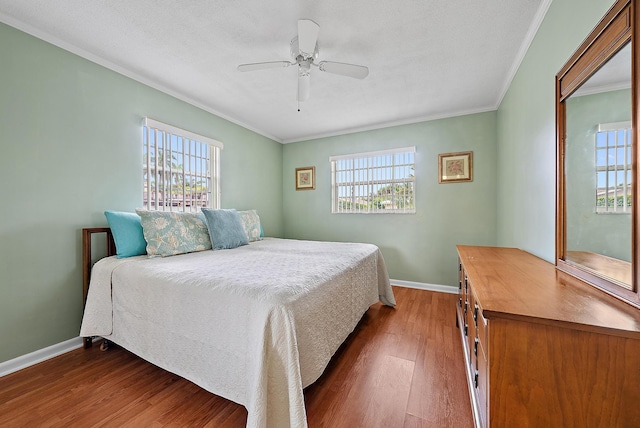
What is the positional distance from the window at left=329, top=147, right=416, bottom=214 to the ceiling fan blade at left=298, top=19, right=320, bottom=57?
7.46 ft

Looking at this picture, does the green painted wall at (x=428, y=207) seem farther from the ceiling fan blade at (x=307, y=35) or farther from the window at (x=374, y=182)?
the ceiling fan blade at (x=307, y=35)

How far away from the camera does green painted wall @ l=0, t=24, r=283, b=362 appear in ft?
5.64

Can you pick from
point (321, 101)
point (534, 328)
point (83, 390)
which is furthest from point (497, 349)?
point (321, 101)

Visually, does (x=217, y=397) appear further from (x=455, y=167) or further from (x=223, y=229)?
(x=455, y=167)

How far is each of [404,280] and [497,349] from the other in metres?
3.01

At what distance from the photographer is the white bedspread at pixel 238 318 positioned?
115 centimetres

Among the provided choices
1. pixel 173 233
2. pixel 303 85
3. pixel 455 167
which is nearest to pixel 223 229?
pixel 173 233

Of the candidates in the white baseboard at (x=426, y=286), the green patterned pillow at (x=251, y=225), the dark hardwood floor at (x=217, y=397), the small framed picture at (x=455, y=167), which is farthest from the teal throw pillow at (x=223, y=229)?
the small framed picture at (x=455, y=167)

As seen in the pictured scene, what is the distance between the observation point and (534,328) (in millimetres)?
758

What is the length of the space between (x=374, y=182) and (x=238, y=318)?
10.3ft

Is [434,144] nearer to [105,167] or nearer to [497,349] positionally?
[497,349]

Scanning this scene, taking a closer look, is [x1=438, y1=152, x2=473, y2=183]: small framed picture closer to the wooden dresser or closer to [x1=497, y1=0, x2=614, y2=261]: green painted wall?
[x1=497, y1=0, x2=614, y2=261]: green painted wall

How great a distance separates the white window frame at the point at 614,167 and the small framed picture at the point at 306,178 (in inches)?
140

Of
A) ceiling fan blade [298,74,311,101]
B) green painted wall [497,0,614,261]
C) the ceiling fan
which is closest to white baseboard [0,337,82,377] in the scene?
the ceiling fan
